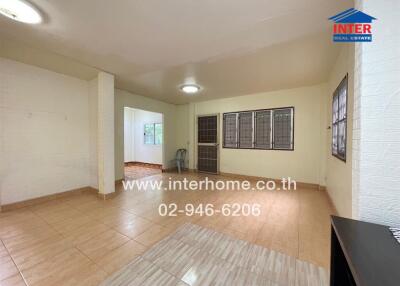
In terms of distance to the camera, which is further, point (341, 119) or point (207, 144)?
point (207, 144)

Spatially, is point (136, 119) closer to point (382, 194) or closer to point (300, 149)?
point (300, 149)

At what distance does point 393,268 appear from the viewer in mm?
628

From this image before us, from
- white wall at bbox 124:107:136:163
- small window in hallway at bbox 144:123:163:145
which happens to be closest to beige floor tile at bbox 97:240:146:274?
small window in hallway at bbox 144:123:163:145

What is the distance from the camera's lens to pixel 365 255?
0.70m

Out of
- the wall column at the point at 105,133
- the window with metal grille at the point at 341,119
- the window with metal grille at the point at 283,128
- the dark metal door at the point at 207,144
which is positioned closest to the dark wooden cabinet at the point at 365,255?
the window with metal grille at the point at 341,119

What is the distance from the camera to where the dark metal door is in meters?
5.61

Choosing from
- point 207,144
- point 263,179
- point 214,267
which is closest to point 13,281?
point 214,267

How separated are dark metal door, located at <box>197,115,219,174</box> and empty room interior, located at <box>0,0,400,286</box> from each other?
29.9 inches

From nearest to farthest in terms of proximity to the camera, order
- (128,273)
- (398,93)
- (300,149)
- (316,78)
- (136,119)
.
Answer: (398,93) → (128,273) → (316,78) → (300,149) → (136,119)

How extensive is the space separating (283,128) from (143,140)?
571cm


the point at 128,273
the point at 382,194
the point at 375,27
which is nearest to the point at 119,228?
the point at 128,273

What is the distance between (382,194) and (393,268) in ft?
1.94

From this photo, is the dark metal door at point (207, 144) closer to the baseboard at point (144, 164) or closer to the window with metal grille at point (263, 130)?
the window with metal grille at point (263, 130)

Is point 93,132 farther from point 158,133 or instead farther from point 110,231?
point 158,133
